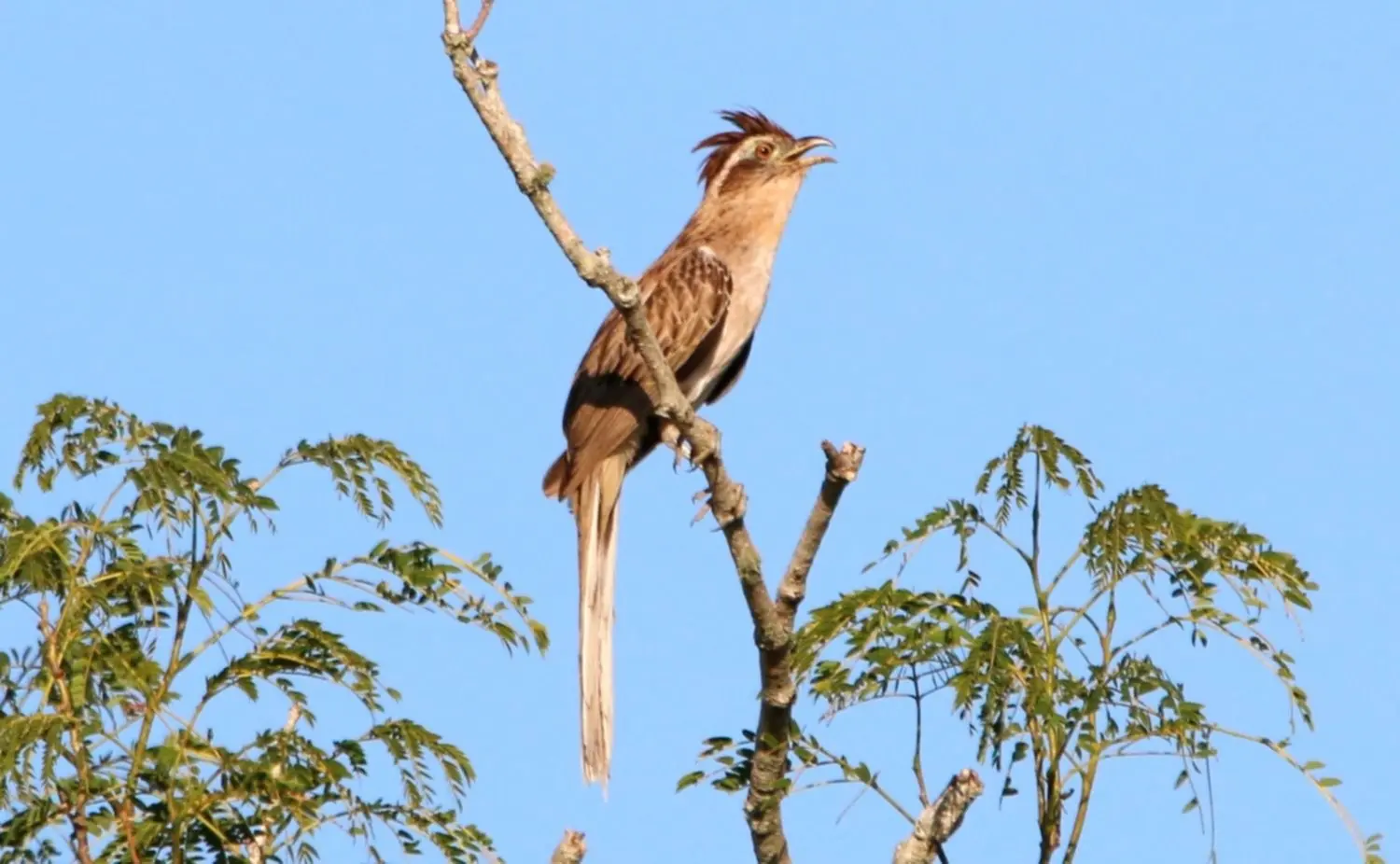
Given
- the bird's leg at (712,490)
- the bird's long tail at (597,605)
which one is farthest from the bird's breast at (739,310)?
the bird's leg at (712,490)

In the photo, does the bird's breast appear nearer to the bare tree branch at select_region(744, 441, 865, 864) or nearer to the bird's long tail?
the bird's long tail

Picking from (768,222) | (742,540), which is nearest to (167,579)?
(742,540)

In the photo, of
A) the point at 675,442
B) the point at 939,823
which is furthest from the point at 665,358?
the point at 939,823

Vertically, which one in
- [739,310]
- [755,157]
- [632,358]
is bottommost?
[632,358]

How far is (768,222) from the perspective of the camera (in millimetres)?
9055

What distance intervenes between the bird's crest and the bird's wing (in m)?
1.09

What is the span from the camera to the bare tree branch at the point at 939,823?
196 inches

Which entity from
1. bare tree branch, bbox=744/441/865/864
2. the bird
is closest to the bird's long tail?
the bird

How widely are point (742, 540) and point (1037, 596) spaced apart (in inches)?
49.7

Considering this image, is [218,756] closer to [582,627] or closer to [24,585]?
[24,585]

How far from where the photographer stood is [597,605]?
7828 millimetres

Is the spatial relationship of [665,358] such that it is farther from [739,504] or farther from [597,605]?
[739,504]

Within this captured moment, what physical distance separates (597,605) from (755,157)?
2.94 metres

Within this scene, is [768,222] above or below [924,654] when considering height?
above
